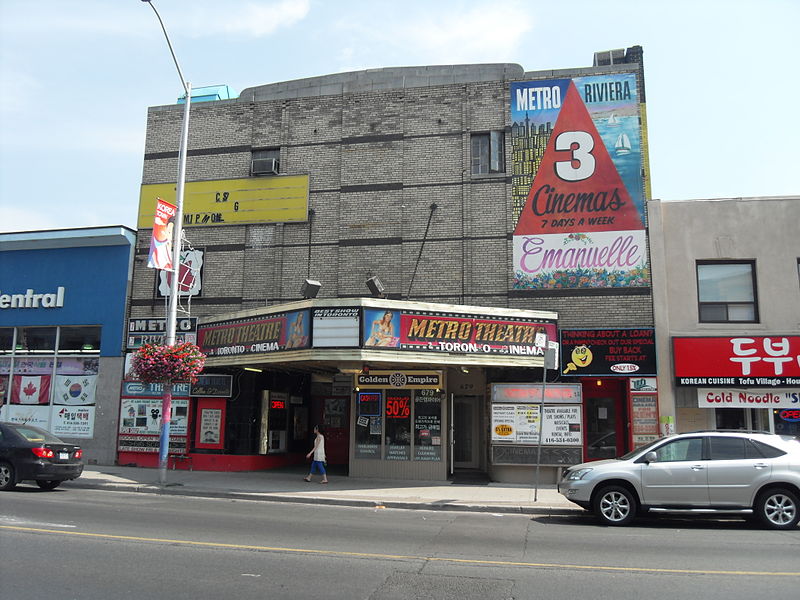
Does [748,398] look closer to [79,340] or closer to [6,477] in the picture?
[6,477]

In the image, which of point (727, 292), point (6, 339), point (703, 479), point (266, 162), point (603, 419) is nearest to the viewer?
point (703, 479)

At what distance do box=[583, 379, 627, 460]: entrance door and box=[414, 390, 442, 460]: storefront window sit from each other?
4.07 metres

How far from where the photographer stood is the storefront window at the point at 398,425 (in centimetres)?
1748

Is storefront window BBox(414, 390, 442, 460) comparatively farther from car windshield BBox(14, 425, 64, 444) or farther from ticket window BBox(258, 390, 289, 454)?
car windshield BBox(14, 425, 64, 444)

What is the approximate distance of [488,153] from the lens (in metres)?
19.2

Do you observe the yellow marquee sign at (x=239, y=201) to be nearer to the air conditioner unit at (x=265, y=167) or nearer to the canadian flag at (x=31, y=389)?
the air conditioner unit at (x=265, y=167)

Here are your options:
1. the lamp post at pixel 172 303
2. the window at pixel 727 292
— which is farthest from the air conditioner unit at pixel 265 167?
the window at pixel 727 292

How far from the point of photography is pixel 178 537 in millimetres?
9312

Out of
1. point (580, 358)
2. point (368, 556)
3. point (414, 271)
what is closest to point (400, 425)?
point (414, 271)

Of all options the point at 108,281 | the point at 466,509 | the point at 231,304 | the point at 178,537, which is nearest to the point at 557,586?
the point at 178,537

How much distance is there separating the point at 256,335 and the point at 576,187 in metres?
9.56

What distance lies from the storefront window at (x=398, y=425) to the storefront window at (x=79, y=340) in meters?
9.80

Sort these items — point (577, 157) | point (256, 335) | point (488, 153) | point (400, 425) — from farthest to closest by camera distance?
point (488, 153)
point (577, 157)
point (400, 425)
point (256, 335)

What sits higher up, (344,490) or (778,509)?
(778,509)
